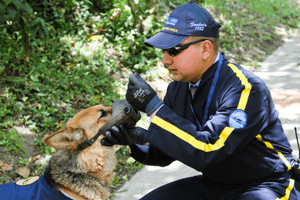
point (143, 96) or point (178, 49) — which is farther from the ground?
point (178, 49)

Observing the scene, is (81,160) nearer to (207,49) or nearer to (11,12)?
(207,49)

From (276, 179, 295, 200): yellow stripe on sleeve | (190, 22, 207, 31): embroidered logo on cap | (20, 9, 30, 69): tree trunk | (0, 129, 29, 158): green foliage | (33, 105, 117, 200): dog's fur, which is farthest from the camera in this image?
(20, 9, 30, 69): tree trunk

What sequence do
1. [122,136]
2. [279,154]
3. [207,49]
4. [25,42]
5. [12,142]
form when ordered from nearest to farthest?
[279,154] → [207,49] → [122,136] → [12,142] → [25,42]

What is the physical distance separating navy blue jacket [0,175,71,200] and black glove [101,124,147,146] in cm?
66

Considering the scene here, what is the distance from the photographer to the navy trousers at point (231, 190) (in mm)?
2148

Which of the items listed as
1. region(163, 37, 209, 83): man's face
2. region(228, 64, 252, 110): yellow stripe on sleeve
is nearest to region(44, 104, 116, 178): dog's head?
region(163, 37, 209, 83): man's face

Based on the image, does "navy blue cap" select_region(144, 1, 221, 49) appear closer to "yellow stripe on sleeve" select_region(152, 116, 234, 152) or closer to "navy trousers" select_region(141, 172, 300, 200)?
"yellow stripe on sleeve" select_region(152, 116, 234, 152)

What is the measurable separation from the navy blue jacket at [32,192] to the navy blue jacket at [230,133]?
1.13 meters

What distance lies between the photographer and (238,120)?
2.00 m

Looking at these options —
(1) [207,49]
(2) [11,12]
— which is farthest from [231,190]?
(2) [11,12]

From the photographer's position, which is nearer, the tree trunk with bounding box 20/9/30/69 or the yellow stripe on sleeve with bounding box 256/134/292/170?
the yellow stripe on sleeve with bounding box 256/134/292/170

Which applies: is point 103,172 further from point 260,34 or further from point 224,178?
point 260,34

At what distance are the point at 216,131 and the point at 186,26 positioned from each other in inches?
37.7

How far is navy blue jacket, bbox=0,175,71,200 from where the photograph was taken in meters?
2.26
